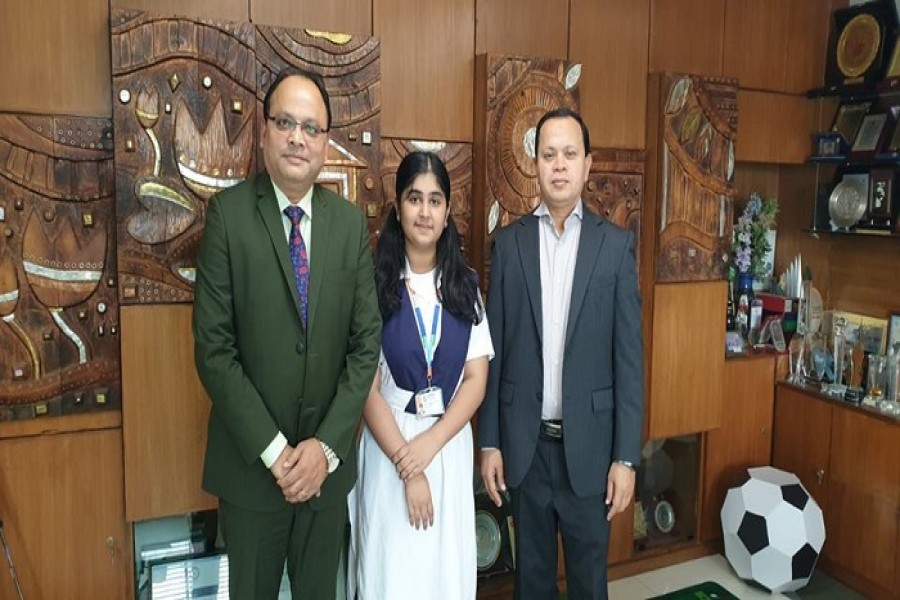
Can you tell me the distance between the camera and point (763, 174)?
3.86 metres

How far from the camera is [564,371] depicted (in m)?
2.17

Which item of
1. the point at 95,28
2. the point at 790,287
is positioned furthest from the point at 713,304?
the point at 95,28

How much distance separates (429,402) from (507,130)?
3.78ft

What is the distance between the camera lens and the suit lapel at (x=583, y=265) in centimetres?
215

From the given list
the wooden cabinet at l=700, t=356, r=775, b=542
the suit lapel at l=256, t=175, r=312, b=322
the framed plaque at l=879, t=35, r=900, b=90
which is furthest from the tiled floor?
the framed plaque at l=879, t=35, r=900, b=90

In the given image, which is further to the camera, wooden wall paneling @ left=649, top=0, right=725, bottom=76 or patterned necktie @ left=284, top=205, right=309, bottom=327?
wooden wall paneling @ left=649, top=0, right=725, bottom=76

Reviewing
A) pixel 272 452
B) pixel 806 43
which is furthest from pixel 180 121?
pixel 806 43

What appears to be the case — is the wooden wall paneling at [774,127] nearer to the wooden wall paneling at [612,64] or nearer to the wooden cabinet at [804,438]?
the wooden wall paneling at [612,64]

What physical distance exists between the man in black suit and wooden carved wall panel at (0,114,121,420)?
4.03 feet

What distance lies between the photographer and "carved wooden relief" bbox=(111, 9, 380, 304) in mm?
2191

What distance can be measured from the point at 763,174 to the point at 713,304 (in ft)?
3.33

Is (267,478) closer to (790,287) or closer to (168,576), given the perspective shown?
(168,576)

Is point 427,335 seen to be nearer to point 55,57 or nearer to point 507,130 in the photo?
point 507,130

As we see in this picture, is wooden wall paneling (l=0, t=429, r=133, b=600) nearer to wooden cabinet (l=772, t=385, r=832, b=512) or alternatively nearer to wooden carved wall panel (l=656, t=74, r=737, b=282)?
wooden carved wall panel (l=656, t=74, r=737, b=282)
